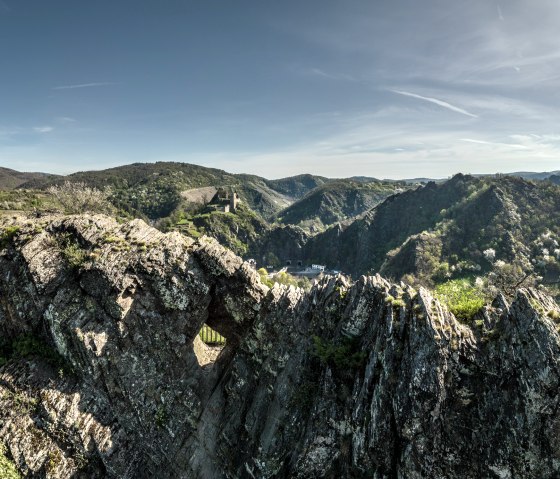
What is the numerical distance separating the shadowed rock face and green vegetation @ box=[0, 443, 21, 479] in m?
0.41

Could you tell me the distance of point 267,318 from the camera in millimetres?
19938

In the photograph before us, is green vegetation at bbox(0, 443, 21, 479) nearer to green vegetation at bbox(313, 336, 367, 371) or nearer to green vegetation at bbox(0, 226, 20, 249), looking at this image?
green vegetation at bbox(0, 226, 20, 249)

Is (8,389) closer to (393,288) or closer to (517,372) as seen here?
(393,288)

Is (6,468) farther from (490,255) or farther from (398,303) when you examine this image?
(490,255)

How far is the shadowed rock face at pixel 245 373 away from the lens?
1316 cm

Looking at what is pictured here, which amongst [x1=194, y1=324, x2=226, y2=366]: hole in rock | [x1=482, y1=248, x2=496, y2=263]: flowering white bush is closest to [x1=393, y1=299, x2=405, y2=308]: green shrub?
[x1=194, y1=324, x2=226, y2=366]: hole in rock

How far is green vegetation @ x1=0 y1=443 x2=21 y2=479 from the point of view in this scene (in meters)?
16.6

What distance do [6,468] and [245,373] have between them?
43.0 ft

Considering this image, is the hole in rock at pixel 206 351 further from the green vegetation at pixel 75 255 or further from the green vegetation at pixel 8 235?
the green vegetation at pixel 8 235

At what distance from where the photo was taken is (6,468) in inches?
662

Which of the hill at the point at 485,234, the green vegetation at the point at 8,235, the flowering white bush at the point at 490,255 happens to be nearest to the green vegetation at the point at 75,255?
the green vegetation at the point at 8,235

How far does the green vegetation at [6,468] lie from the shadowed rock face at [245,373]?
0.41 m

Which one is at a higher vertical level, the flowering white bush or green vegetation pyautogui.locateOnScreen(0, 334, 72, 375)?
green vegetation pyautogui.locateOnScreen(0, 334, 72, 375)

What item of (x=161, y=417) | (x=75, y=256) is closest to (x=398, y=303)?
(x=161, y=417)
